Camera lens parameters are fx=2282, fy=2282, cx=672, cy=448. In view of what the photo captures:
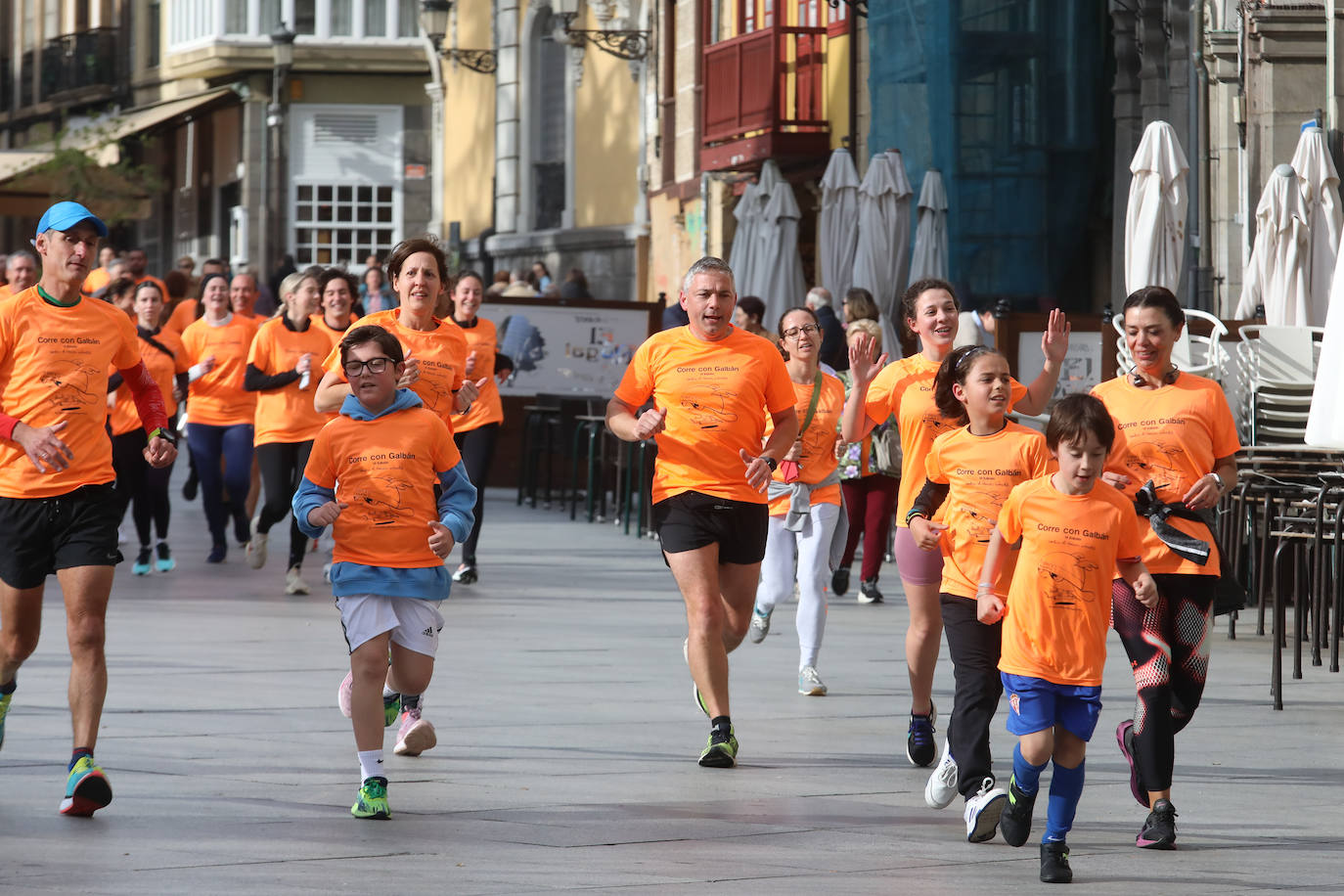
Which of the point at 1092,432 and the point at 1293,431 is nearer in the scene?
the point at 1092,432

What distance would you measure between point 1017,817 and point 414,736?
7.96 ft

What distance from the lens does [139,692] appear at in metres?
9.71

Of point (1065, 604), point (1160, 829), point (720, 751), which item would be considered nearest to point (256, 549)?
point (720, 751)

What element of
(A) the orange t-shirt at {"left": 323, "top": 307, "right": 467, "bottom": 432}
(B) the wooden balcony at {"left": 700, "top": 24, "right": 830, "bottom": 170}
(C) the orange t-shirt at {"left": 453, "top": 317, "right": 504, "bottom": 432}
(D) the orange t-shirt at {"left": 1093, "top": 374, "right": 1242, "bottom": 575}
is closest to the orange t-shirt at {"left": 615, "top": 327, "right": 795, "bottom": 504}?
(A) the orange t-shirt at {"left": 323, "top": 307, "right": 467, "bottom": 432}

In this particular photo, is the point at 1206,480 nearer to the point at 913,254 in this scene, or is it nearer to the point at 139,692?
the point at 139,692

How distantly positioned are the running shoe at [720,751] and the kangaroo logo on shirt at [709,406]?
44.3 inches

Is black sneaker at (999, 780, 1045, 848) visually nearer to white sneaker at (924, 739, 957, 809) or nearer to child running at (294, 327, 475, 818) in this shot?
white sneaker at (924, 739, 957, 809)

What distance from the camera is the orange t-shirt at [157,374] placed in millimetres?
13766

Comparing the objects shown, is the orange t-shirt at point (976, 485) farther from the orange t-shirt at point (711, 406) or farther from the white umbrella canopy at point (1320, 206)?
the white umbrella canopy at point (1320, 206)

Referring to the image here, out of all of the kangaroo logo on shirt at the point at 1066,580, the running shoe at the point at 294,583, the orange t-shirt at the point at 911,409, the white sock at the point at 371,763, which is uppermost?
the orange t-shirt at the point at 911,409

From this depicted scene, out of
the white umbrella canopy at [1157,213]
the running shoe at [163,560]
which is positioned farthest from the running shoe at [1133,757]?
the running shoe at [163,560]

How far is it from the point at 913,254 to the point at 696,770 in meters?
13.5

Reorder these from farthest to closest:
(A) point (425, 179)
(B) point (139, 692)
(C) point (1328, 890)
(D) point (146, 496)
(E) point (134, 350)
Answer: (A) point (425, 179) → (D) point (146, 496) → (B) point (139, 692) → (E) point (134, 350) → (C) point (1328, 890)

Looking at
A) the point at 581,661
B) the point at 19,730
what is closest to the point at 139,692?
the point at 19,730
